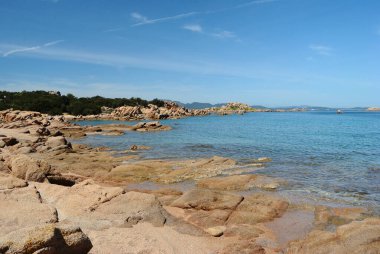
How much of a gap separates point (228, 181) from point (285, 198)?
4241mm

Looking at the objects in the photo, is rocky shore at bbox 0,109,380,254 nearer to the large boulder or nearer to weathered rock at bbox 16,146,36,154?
the large boulder

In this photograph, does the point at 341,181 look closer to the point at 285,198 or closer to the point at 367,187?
the point at 367,187

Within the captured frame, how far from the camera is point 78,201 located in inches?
653

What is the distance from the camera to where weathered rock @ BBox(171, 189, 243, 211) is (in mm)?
18156

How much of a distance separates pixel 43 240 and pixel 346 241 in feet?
31.8

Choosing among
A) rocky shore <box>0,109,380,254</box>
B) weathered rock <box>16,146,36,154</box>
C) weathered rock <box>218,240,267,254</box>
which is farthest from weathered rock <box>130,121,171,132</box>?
weathered rock <box>218,240,267,254</box>

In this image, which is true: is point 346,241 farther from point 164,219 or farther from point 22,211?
point 22,211

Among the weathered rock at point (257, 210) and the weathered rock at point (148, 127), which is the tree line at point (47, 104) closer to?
the weathered rock at point (148, 127)

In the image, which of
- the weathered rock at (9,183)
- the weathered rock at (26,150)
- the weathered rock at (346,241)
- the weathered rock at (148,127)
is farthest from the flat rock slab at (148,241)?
the weathered rock at (148,127)

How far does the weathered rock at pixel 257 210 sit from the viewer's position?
16906 millimetres

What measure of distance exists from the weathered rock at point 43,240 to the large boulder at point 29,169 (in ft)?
33.6

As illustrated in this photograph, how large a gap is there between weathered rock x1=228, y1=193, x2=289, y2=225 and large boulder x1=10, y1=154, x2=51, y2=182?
1075 cm

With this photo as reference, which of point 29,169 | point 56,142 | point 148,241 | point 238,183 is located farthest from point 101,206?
point 56,142

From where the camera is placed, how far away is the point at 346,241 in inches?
484
